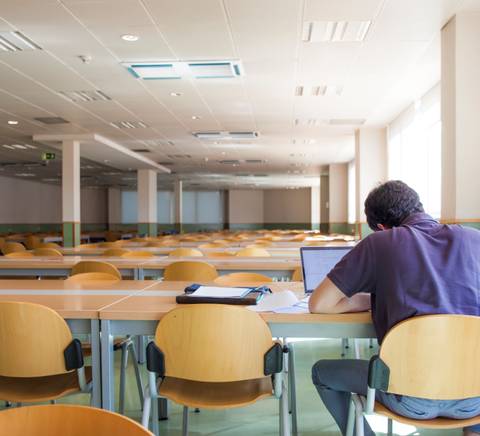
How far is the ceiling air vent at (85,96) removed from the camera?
6969mm

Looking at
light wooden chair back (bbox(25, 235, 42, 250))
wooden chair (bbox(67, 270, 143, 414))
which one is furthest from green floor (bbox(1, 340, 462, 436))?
light wooden chair back (bbox(25, 235, 42, 250))

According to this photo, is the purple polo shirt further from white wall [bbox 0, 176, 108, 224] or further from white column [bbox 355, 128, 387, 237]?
white wall [bbox 0, 176, 108, 224]

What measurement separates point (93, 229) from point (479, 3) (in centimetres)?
2334

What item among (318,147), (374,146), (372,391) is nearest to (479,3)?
(372,391)

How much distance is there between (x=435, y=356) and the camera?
5.35 feet

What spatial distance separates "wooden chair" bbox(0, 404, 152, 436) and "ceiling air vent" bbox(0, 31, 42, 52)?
4.73 meters

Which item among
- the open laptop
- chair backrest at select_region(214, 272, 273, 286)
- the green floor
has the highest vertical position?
the open laptop

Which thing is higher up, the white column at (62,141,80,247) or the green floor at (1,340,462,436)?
the white column at (62,141,80,247)

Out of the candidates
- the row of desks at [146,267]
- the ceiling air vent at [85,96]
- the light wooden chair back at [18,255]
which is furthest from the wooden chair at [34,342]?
the ceiling air vent at [85,96]

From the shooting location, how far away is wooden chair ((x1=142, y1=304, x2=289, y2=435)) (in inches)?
70.1

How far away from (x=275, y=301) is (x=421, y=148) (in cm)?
658

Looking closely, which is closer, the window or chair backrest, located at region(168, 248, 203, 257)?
chair backrest, located at region(168, 248, 203, 257)

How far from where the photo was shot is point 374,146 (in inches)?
387

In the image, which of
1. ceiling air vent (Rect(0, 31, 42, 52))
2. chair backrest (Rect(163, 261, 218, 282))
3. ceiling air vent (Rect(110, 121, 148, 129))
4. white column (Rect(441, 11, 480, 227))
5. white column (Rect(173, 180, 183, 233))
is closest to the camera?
chair backrest (Rect(163, 261, 218, 282))
